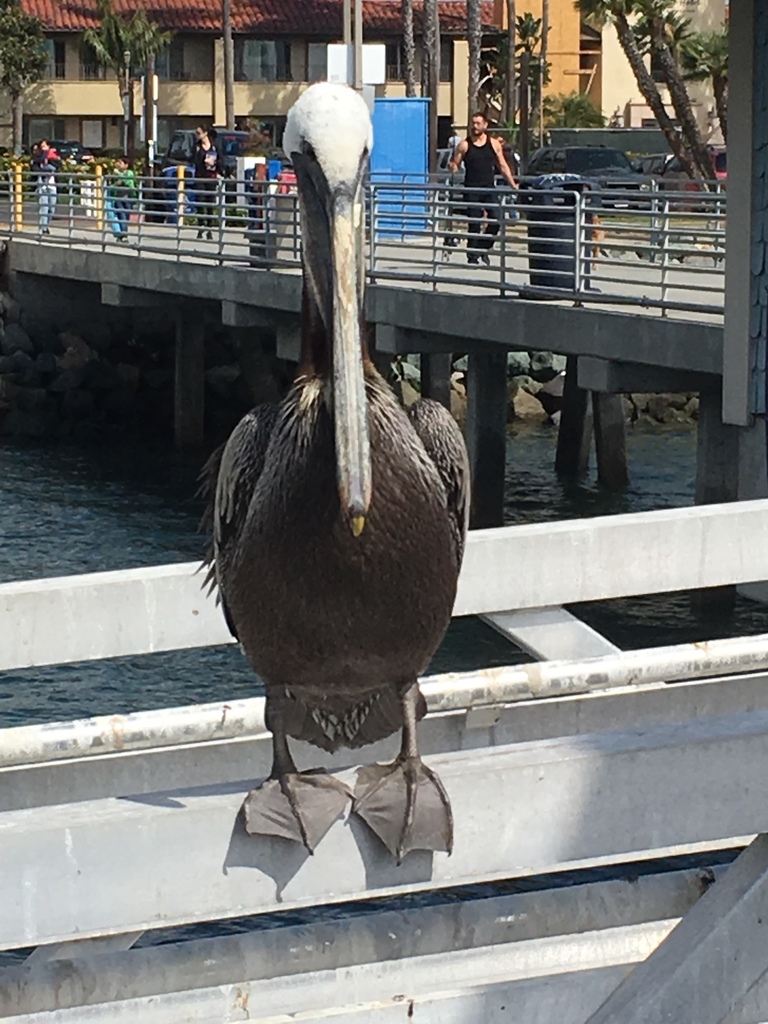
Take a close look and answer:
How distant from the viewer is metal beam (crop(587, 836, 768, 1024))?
7.81ft

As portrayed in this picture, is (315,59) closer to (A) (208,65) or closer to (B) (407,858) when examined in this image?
(A) (208,65)

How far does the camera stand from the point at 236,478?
3.22m

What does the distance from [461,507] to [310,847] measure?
1.08 meters

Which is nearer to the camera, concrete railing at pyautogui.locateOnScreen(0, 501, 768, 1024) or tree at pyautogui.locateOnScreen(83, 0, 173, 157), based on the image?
concrete railing at pyautogui.locateOnScreen(0, 501, 768, 1024)

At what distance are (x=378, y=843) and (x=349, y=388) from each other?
2.06 feet

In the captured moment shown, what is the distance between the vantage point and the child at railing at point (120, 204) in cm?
2228

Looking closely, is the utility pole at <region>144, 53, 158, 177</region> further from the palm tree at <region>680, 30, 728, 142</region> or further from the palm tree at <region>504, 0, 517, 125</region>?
the palm tree at <region>680, 30, 728, 142</region>

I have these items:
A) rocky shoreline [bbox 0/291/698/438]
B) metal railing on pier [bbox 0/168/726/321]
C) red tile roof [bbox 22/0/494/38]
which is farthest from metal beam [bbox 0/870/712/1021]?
red tile roof [bbox 22/0/494/38]

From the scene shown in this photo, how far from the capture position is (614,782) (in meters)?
2.39

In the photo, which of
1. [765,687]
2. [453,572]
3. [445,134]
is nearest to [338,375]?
[453,572]

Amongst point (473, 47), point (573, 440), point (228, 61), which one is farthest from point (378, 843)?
point (228, 61)

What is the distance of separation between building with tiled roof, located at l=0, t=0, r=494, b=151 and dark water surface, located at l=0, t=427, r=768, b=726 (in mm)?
33838

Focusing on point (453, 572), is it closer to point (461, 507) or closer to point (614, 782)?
point (461, 507)

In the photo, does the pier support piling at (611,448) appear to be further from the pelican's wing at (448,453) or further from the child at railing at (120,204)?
the pelican's wing at (448,453)
